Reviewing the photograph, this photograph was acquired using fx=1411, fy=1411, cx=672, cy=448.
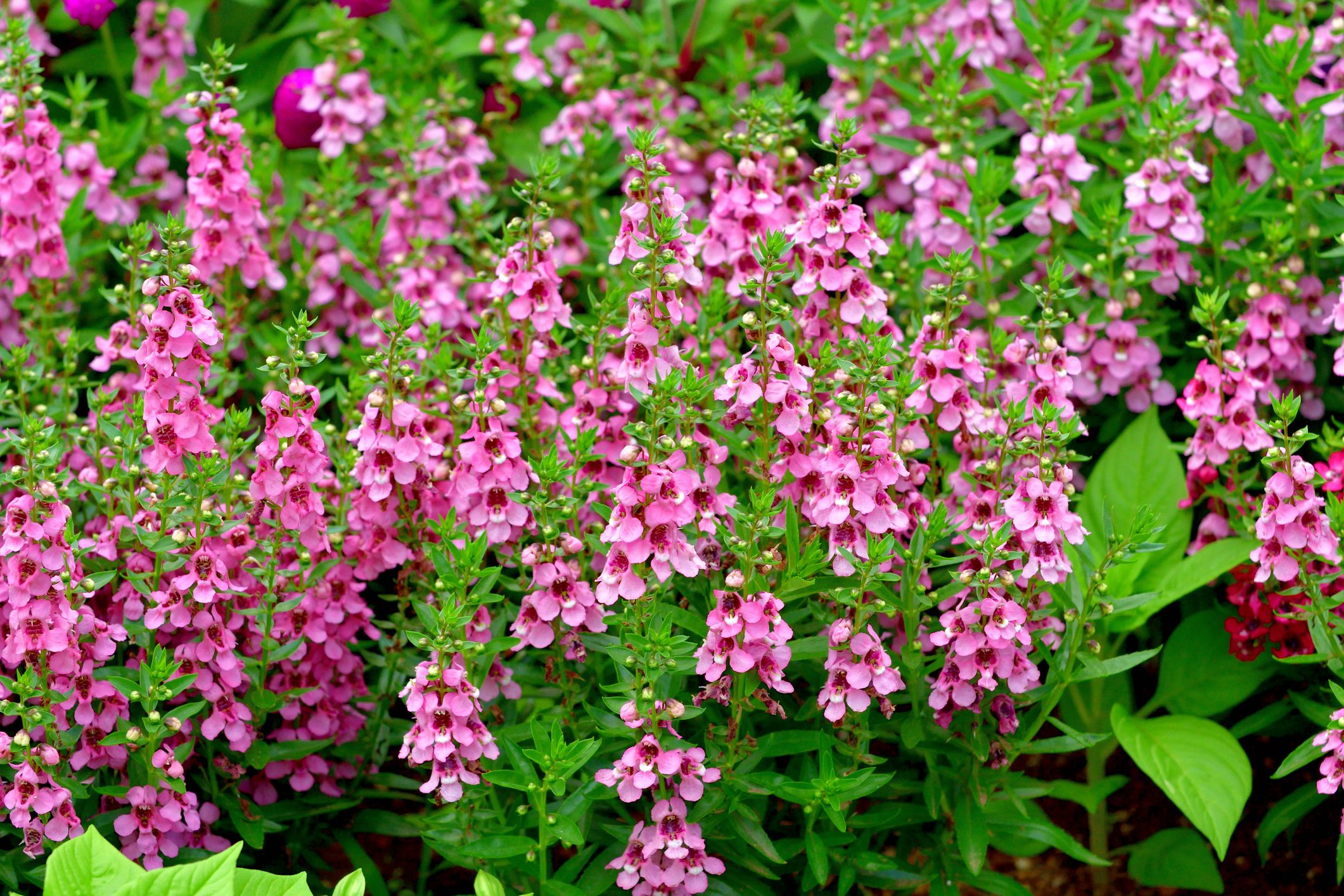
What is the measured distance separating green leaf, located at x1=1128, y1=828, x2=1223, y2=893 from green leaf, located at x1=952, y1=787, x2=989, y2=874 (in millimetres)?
667

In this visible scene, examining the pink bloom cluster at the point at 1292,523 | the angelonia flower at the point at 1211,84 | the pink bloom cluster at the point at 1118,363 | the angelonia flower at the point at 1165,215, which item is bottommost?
the pink bloom cluster at the point at 1292,523

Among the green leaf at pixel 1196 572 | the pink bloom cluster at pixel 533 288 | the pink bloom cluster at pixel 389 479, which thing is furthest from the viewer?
the green leaf at pixel 1196 572

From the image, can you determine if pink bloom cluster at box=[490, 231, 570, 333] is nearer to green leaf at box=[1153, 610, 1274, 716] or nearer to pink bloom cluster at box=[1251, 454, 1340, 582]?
pink bloom cluster at box=[1251, 454, 1340, 582]

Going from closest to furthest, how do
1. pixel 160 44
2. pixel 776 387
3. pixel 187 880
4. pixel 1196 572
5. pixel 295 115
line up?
pixel 187 880 → pixel 776 387 → pixel 1196 572 → pixel 295 115 → pixel 160 44

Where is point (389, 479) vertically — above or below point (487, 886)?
above

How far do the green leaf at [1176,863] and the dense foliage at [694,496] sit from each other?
0.02 meters

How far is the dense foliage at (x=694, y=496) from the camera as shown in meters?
2.12

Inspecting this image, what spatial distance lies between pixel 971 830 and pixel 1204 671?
0.81 meters

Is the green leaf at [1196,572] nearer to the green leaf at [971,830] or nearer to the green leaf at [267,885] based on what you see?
the green leaf at [971,830]

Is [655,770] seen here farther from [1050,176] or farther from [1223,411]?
[1050,176]

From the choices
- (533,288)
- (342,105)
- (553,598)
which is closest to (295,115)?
(342,105)

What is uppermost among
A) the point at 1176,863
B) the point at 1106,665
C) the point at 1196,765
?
the point at 1106,665

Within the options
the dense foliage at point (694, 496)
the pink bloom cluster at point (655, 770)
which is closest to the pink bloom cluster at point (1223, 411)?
the dense foliage at point (694, 496)

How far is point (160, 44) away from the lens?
13.0ft
